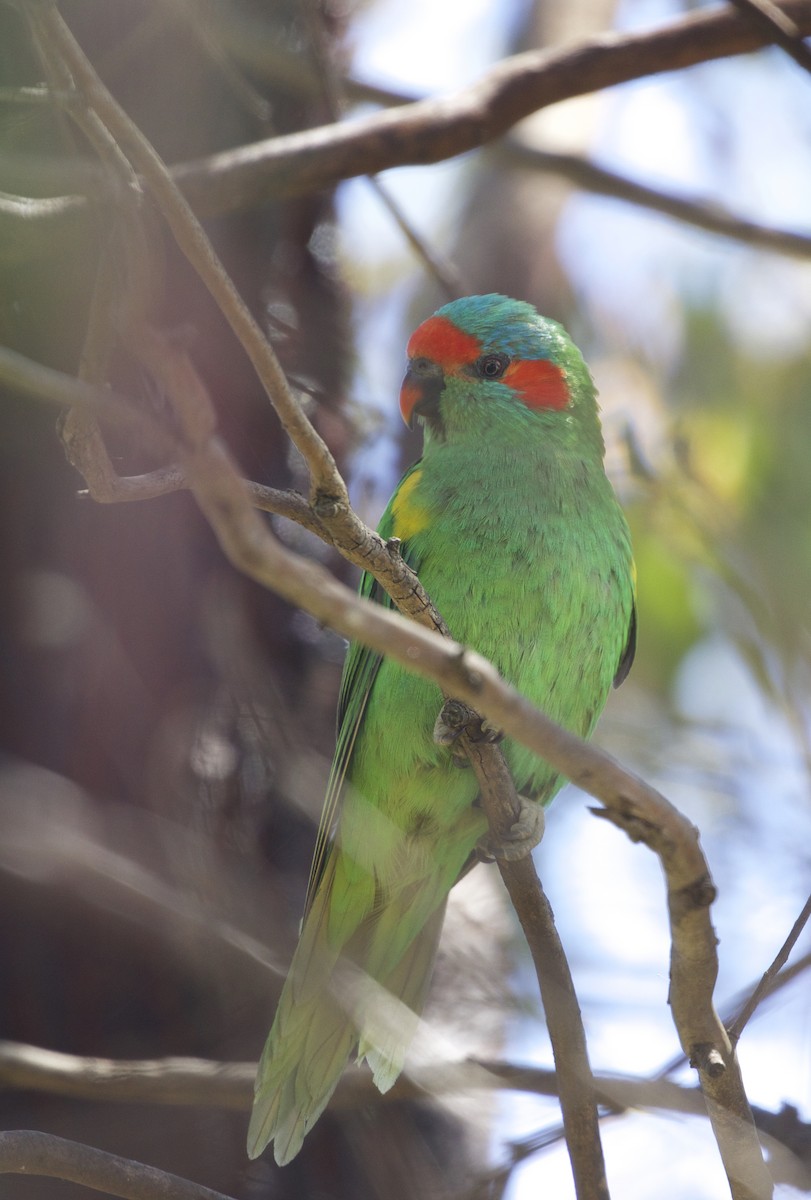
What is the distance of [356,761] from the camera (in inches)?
128

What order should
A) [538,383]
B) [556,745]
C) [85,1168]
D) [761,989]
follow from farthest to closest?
1. [538,383]
2. [85,1168]
3. [761,989]
4. [556,745]

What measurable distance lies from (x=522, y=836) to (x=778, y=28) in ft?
7.99

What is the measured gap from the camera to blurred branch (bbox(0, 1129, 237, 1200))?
216 centimetres

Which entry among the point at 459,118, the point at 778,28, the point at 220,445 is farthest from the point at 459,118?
the point at 220,445

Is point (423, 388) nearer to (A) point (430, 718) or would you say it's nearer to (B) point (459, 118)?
(B) point (459, 118)

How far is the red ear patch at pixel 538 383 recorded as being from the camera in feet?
12.1

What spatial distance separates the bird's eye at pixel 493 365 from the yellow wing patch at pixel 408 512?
0.51 m

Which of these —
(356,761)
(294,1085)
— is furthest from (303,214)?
(294,1085)

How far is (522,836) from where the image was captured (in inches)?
104

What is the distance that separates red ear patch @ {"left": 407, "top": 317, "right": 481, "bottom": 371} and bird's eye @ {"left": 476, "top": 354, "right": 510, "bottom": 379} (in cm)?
3

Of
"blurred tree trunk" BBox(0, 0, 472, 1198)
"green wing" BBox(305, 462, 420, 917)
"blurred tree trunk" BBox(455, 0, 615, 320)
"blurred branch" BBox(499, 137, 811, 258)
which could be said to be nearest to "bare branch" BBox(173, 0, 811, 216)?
"blurred tree trunk" BBox(0, 0, 472, 1198)

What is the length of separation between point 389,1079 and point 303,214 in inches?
116

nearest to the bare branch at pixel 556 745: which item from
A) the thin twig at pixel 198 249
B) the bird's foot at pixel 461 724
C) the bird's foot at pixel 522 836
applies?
the thin twig at pixel 198 249

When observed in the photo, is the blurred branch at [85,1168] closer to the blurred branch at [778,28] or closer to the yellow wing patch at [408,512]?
the yellow wing patch at [408,512]
